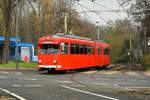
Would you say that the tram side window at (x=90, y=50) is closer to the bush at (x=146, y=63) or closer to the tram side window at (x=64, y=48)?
the tram side window at (x=64, y=48)

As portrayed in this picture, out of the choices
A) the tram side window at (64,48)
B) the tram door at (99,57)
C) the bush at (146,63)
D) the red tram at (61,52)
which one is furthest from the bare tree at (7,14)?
the tram side window at (64,48)

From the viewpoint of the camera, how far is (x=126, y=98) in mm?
17031

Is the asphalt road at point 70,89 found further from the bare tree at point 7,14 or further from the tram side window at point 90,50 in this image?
the bare tree at point 7,14

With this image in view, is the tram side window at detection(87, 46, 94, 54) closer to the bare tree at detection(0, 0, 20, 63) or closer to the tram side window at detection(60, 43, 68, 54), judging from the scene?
the tram side window at detection(60, 43, 68, 54)

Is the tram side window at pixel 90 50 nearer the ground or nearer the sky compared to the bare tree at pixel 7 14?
nearer the ground

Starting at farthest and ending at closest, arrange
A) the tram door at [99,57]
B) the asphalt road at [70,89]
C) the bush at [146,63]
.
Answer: the tram door at [99,57]
the bush at [146,63]
the asphalt road at [70,89]

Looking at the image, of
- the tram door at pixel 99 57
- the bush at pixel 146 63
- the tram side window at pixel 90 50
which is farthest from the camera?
the tram door at pixel 99 57

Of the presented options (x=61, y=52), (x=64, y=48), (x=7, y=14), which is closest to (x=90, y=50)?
(x=64, y=48)

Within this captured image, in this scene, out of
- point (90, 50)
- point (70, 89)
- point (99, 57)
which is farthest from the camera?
point (99, 57)

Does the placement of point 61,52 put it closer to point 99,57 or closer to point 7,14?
point 99,57

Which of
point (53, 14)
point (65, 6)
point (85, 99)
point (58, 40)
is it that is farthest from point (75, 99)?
point (53, 14)

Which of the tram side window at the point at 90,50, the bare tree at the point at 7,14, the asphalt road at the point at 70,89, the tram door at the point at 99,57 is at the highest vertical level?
the bare tree at the point at 7,14

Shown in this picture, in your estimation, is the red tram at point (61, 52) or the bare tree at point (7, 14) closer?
the red tram at point (61, 52)

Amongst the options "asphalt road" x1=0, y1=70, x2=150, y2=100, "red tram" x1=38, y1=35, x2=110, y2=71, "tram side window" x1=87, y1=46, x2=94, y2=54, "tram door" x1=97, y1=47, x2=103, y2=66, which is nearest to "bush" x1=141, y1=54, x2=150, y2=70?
"tram door" x1=97, y1=47, x2=103, y2=66
